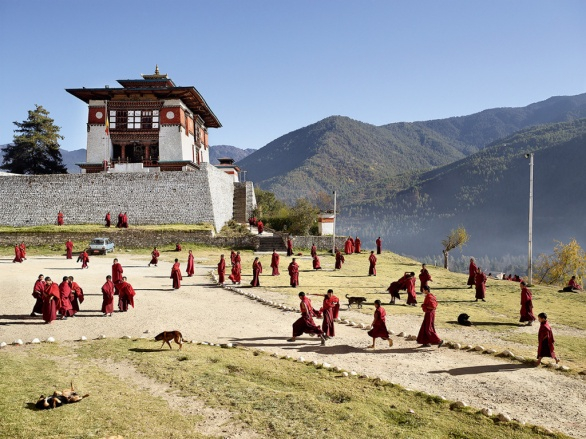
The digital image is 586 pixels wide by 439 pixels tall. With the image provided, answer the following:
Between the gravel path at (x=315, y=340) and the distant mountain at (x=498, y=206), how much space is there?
141517 mm

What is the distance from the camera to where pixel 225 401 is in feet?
26.6

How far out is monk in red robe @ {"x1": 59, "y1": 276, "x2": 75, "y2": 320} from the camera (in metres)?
14.3

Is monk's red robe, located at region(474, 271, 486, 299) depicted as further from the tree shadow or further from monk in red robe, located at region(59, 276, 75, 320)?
monk in red robe, located at region(59, 276, 75, 320)

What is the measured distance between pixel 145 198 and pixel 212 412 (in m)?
33.3

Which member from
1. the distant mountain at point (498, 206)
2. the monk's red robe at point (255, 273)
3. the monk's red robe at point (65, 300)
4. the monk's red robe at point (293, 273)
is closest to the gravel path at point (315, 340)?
the monk's red robe at point (65, 300)

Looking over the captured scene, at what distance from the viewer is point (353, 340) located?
12.8 metres

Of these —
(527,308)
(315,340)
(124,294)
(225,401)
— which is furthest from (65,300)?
(527,308)

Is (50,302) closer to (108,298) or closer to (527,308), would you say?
(108,298)

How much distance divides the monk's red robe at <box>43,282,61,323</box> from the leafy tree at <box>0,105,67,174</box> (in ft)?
137

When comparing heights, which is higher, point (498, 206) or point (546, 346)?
point (498, 206)

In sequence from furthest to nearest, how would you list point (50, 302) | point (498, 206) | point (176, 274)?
point (498, 206) → point (176, 274) → point (50, 302)

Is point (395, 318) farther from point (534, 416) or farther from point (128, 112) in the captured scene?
point (128, 112)

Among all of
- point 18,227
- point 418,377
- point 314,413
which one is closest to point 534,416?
point 418,377

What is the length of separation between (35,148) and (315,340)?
4740cm
